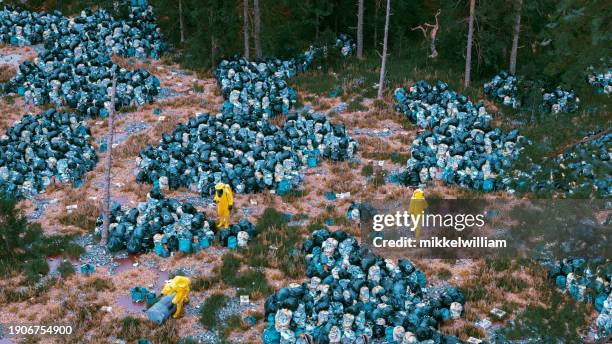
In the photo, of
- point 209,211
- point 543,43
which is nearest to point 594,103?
point 543,43

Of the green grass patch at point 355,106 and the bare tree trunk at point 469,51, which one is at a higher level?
the bare tree trunk at point 469,51

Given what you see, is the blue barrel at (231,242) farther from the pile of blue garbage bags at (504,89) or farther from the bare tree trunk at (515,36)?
the bare tree trunk at (515,36)

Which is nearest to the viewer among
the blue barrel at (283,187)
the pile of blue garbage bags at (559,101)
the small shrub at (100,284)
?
the small shrub at (100,284)

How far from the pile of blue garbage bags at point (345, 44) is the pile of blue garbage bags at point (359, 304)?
1654 cm

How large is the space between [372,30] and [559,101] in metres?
10.7

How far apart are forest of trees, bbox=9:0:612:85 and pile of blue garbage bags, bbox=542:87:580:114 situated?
506mm

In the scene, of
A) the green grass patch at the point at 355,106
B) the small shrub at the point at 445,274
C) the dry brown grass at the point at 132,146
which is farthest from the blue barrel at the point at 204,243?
the green grass patch at the point at 355,106

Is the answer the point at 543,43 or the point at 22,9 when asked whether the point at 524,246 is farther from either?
the point at 22,9

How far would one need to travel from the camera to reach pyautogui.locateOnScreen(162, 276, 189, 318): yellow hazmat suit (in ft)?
47.1

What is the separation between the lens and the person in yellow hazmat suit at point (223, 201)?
57.5 ft

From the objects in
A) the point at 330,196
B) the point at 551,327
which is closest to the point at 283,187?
the point at 330,196

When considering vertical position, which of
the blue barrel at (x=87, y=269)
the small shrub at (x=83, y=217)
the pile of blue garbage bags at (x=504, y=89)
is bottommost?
the blue barrel at (x=87, y=269)

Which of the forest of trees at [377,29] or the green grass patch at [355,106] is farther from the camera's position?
the forest of trees at [377,29]

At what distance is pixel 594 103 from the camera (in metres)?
25.7
